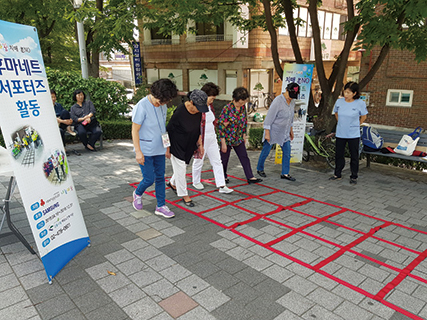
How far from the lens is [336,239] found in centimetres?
422

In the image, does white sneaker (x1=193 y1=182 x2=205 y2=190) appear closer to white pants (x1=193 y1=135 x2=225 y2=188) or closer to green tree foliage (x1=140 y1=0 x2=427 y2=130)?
white pants (x1=193 y1=135 x2=225 y2=188)

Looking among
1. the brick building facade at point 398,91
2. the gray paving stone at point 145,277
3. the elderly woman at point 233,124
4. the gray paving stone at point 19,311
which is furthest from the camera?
the brick building facade at point 398,91

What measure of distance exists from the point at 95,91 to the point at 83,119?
228 centimetres

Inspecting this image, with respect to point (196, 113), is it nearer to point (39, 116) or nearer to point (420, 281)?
point (39, 116)

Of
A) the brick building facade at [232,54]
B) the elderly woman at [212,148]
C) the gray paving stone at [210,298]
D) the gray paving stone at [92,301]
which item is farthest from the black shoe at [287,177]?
the brick building facade at [232,54]

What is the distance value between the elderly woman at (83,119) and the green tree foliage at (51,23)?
5.70 meters

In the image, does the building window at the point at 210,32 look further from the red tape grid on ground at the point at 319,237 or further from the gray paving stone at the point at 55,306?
the gray paving stone at the point at 55,306

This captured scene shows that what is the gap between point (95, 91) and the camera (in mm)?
10438

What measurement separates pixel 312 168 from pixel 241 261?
462cm

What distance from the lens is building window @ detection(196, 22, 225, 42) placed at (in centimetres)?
2131

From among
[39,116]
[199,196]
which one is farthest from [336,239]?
[39,116]

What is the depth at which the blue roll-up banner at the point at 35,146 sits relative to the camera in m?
2.83

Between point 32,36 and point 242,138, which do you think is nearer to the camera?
point 32,36

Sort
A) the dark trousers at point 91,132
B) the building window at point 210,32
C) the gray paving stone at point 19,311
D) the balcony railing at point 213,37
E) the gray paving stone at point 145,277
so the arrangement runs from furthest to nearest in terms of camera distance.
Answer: the building window at point 210,32, the balcony railing at point 213,37, the dark trousers at point 91,132, the gray paving stone at point 145,277, the gray paving stone at point 19,311
